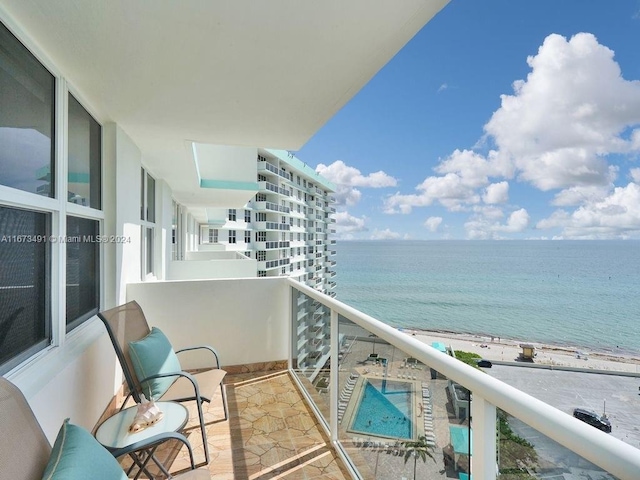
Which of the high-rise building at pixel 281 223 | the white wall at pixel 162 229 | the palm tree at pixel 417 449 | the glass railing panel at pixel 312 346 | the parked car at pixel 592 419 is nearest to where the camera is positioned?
the palm tree at pixel 417 449

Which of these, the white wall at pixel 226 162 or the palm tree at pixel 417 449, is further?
the white wall at pixel 226 162

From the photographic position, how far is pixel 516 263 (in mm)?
59281

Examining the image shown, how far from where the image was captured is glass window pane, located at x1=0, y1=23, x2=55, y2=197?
1605 mm

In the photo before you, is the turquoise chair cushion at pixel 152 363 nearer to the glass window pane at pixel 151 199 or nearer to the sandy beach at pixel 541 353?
the glass window pane at pixel 151 199

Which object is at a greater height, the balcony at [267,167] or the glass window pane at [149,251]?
the balcony at [267,167]

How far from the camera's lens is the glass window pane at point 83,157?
7.70ft

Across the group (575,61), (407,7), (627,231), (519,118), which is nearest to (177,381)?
(407,7)

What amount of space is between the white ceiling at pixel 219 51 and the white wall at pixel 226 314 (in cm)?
182

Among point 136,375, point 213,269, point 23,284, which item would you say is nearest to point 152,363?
point 136,375

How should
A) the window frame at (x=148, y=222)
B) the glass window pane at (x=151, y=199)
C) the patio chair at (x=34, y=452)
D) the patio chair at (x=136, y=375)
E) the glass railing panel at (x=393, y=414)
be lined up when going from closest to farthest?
the patio chair at (x=34, y=452), the glass railing panel at (x=393, y=414), the patio chair at (x=136, y=375), the window frame at (x=148, y=222), the glass window pane at (x=151, y=199)

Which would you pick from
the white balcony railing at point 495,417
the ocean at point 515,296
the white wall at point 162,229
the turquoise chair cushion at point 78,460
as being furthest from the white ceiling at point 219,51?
the ocean at point 515,296

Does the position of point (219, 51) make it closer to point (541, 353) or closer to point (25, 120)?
point (25, 120)

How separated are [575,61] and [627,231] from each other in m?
22.3

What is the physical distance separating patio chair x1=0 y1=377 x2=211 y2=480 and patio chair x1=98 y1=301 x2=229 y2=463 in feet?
3.75
